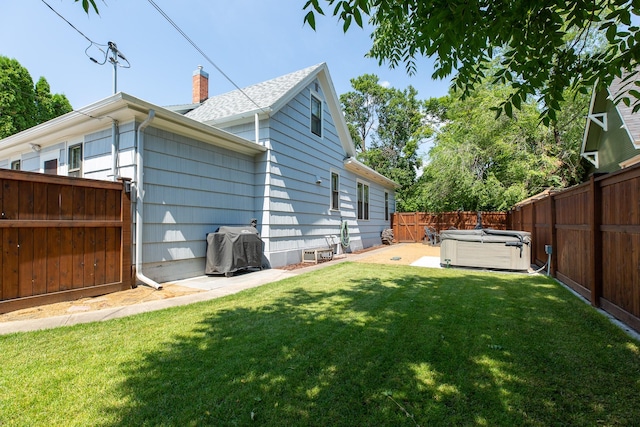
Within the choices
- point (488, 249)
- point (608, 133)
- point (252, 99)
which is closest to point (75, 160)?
point (252, 99)

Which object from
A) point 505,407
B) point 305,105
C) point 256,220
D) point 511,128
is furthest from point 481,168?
point 505,407

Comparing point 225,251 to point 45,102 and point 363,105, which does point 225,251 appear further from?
point 363,105

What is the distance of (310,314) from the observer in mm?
4207

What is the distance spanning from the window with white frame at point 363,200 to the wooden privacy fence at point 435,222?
196 inches

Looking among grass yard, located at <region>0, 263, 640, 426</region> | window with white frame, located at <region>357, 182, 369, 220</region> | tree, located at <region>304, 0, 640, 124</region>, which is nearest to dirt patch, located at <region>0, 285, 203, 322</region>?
grass yard, located at <region>0, 263, 640, 426</region>

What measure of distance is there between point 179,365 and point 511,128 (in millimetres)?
17471

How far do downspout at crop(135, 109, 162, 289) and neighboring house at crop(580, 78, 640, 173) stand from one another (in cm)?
1123

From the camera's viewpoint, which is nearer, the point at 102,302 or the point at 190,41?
the point at 102,302

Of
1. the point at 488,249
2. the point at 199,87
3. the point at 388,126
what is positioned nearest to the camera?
the point at 488,249

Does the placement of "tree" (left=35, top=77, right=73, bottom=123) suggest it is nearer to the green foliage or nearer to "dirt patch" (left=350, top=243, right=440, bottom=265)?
"dirt patch" (left=350, top=243, right=440, bottom=265)

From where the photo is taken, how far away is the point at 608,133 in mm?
10594

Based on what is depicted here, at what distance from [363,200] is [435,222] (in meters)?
6.31

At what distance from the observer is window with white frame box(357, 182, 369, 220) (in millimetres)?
14750

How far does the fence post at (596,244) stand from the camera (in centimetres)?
430
